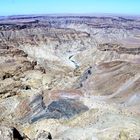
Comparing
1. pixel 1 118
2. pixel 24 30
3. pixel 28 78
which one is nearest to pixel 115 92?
pixel 1 118

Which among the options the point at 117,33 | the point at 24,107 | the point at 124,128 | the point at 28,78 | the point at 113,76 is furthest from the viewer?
the point at 117,33

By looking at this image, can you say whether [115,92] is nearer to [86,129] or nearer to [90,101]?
[90,101]

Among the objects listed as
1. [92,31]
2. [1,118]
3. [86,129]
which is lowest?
[92,31]

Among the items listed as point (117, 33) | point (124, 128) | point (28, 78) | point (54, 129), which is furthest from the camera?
point (117, 33)

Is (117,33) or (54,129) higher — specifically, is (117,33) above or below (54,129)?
below

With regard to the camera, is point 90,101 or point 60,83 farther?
point 60,83

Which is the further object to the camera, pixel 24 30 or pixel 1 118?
pixel 24 30

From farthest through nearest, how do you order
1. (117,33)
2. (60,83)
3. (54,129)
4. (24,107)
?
(117,33)
(60,83)
(24,107)
(54,129)

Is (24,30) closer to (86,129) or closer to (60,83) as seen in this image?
(60,83)

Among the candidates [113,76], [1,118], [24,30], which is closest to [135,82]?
[113,76]
